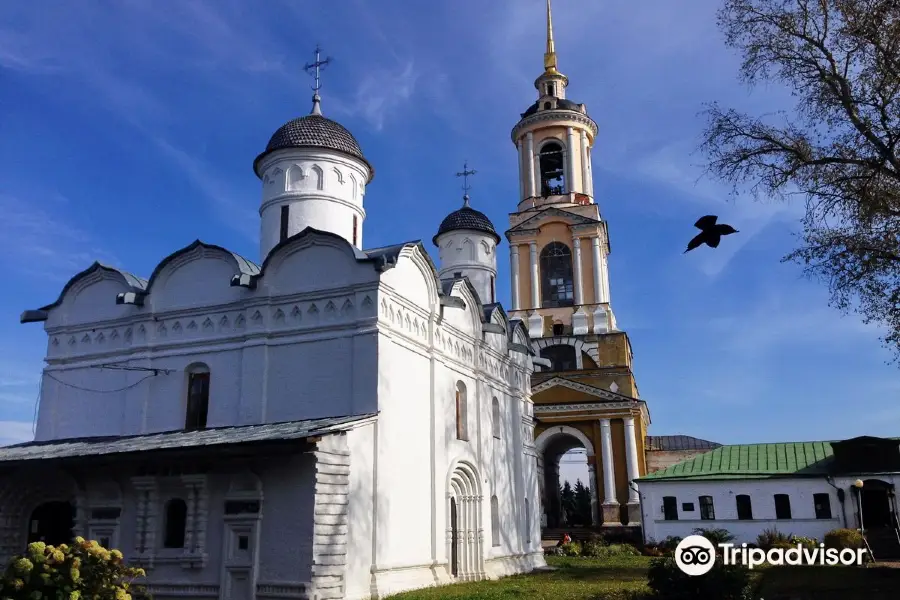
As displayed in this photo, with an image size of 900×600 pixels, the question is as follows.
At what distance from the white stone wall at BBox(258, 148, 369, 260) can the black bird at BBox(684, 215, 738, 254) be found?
9881 millimetres

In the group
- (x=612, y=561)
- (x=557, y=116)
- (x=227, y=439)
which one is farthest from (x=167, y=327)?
(x=557, y=116)

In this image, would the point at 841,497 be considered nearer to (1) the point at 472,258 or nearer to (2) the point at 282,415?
(1) the point at 472,258

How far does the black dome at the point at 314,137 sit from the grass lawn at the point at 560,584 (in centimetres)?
948

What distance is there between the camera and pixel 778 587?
8.19 meters

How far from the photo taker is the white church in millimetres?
11875

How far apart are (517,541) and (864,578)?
39.3 feet

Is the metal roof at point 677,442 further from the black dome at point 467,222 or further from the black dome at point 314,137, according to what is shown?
the black dome at point 314,137

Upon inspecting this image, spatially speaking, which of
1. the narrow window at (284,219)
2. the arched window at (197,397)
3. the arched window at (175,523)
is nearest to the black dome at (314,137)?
the narrow window at (284,219)

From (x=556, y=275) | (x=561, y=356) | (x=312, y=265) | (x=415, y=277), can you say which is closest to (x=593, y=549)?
→ (x=561, y=356)

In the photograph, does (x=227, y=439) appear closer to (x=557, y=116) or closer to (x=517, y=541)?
(x=517, y=541)

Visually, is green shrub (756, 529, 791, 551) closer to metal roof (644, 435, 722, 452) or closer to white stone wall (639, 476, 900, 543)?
white stone wall (639, 476, 900, 543)

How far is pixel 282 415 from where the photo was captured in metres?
13.6

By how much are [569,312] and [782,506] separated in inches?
464

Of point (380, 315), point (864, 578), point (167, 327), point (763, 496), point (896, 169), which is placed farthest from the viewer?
point (763, 496)
